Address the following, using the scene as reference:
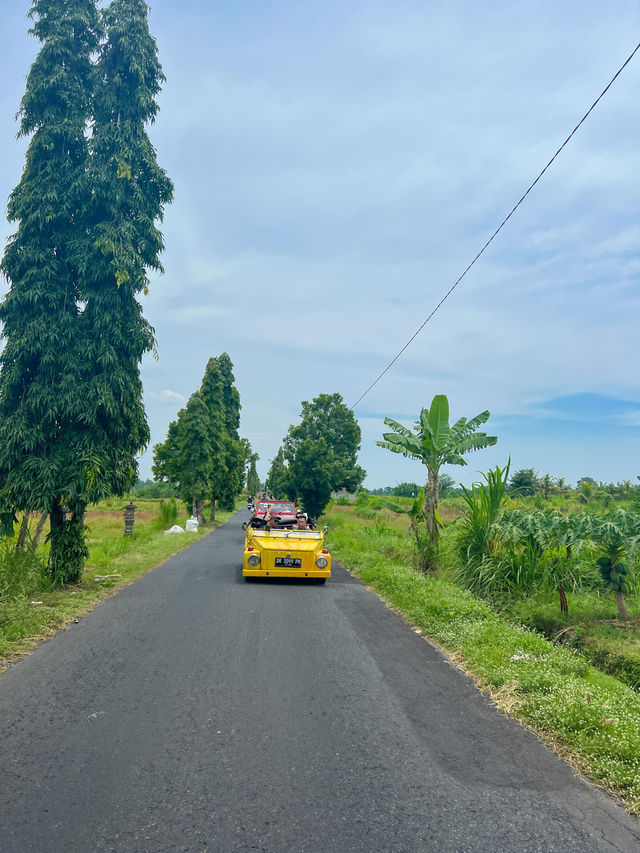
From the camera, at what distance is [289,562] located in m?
11.8

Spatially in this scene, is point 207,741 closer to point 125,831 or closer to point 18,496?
point 125,831

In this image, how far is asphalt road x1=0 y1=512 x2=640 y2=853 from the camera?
115 inches

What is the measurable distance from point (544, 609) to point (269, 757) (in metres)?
6.92

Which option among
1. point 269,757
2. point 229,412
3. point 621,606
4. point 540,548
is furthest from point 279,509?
point 229,412

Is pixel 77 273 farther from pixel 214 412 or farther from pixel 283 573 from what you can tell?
pixel 214 412

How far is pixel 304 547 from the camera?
11961 mm

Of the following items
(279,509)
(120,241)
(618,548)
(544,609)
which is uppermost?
(120,241)

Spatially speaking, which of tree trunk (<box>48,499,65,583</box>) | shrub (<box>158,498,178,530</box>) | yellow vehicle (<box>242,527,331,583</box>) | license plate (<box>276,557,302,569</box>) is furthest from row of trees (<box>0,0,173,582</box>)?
shrub (<box>158,498,178,530</box>)

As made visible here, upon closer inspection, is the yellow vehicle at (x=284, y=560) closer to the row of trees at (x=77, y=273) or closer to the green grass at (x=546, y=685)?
the green grass at (x=546, y=685)

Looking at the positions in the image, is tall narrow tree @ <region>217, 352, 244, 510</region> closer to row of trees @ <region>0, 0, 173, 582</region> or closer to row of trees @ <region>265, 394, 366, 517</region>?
row of trees @ <region>265, 394, 366, 517</region>

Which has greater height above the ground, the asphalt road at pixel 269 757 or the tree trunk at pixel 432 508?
the tree trunk at pixel 432 508

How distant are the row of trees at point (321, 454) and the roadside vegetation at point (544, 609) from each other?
1804cm

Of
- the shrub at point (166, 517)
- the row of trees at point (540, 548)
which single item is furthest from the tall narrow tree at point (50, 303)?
the shrub at point (166, 517)

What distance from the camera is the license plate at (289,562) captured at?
11742 mm
